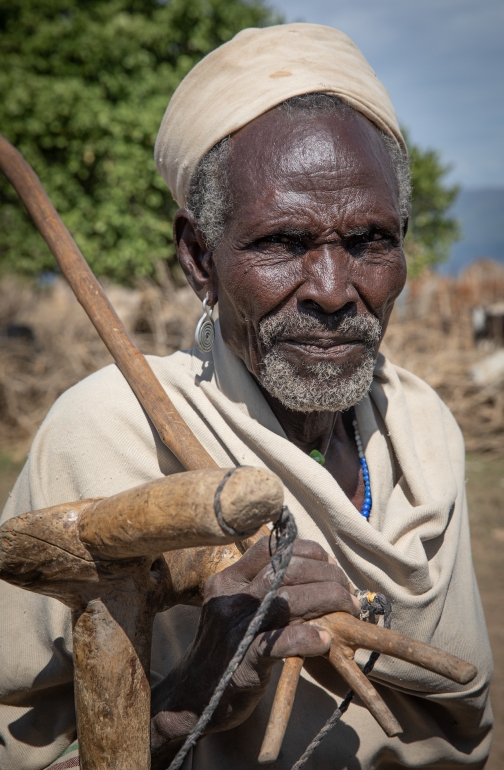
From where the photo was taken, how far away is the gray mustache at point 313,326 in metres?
1.78

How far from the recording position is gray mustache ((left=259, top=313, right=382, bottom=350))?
1.78 meters

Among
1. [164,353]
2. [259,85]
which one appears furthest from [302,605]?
[164,353]

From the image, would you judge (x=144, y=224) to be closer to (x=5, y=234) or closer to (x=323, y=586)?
(x=5, y=234)

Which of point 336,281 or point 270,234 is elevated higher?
point 270,234

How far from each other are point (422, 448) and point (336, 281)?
2.63 ft

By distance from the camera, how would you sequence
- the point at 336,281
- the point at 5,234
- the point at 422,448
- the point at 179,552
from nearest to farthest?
the point at 179,552, the point at 336,281, the point at 422,448, the point at 5,234

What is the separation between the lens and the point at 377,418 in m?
2.28

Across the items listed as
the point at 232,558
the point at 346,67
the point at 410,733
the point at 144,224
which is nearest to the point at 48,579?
the point at 232,558

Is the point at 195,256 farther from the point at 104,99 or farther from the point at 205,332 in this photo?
the point at 104,99

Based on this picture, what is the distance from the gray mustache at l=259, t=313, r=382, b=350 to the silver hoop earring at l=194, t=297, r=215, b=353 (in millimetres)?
251

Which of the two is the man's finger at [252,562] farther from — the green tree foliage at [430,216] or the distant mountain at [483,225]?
the distant mountain at [483,225]

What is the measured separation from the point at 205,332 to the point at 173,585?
35.6 inches

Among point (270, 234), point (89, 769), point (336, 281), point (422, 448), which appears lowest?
point (89, 769)

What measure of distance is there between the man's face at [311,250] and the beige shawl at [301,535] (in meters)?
0.20
